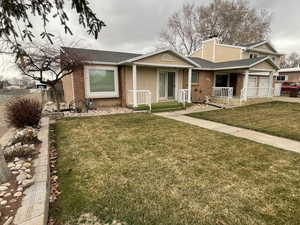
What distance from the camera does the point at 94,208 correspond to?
2.22m

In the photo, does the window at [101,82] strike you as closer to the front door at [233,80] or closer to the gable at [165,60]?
the gable at [165,60]

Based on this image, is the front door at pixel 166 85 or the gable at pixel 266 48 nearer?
the front door at pixel 166 85

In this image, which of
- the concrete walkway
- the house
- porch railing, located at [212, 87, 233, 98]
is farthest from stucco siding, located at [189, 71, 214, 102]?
the concrete walkway

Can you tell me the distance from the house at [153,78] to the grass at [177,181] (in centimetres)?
563

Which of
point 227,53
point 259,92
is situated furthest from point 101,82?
point 227,53

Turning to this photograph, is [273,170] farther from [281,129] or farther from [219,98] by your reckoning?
[219,98]

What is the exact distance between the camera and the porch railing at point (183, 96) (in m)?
11.4

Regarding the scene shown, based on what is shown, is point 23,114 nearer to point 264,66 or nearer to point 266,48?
point 264,66

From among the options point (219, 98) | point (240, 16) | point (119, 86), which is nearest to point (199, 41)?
point (240, 16)

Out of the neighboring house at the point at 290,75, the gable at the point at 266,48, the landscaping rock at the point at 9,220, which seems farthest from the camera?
the neighboring house at the point at 290,75

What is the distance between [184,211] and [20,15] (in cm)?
344

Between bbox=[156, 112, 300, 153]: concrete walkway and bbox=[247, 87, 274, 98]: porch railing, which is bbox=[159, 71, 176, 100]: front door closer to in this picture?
bbox=[156, 112, 300, 153]: concrete walkway

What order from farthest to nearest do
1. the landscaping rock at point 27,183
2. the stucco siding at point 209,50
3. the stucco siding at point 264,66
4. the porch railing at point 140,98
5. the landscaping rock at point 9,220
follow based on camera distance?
the stucco siding at point 209,50 → the stucco siding at point 264,66 → the porch railing at point 140,98 → the landscaping rock at point 27,183 → the landscaping rock at point 9,220

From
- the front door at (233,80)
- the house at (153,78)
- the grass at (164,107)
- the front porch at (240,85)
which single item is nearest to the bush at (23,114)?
the house at (153,78)
